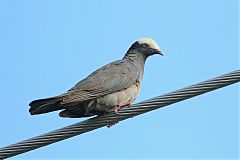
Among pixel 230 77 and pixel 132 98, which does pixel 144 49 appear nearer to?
pixel 132 98

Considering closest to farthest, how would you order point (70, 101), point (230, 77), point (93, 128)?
point (230, 77), point (93, 128), point (70, 101)

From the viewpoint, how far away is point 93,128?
7.29 meters

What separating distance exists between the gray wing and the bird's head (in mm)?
708

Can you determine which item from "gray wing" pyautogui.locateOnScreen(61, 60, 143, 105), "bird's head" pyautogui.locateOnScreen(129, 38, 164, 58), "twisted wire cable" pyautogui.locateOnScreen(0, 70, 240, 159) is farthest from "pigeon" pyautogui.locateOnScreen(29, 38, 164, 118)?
"twisted wire cable" pyautogui.locateOnScreen(0, 70, 240, 159)

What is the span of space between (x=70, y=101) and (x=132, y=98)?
115 cm

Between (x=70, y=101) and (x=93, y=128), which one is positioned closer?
(x=93, y=128)

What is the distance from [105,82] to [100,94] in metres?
0.27

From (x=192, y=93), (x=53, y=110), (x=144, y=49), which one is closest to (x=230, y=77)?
(x=192, y=93)

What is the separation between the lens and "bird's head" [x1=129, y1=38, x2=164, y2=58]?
10312 millimetres

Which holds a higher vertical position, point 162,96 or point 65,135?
point 162,96

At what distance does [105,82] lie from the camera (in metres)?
8.77

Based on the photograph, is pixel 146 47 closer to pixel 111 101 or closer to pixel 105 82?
pixel 105 82

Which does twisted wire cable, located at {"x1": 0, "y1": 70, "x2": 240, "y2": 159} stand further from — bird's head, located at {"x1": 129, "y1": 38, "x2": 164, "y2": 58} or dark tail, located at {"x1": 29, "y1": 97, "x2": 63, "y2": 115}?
bird's head, located at {"x1": 129, "y1": 38, "x2": 164, "y2": 58}

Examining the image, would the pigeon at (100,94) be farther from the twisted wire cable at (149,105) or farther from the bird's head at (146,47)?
the twisted wire cable at (149,105)
